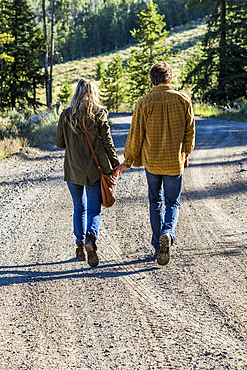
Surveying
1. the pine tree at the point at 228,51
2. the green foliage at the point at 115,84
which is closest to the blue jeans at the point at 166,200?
the pine tree at the point at 228,51

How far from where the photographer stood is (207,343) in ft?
8.30

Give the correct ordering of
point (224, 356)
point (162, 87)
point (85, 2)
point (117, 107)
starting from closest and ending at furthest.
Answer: point (224, 356)
point (162, 87)
point (117, 107)
point (85, 2)

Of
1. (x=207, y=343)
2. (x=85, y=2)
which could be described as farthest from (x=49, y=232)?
(x=85, y=2)

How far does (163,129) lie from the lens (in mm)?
3635

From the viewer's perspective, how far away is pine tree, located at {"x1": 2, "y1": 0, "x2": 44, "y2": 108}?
2439 cm

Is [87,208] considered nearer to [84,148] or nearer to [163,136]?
[84,148]

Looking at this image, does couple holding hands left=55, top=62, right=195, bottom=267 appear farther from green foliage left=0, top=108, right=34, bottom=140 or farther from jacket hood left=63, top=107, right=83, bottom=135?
green foliage left=0, top=108, right=34, bottom=140

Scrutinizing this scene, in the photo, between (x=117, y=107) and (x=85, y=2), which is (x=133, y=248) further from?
(x=85, y=2)

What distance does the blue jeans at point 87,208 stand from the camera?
4.04 m

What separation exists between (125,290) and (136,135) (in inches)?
68.7

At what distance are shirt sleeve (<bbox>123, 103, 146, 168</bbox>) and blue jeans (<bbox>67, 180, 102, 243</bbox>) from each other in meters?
0.54

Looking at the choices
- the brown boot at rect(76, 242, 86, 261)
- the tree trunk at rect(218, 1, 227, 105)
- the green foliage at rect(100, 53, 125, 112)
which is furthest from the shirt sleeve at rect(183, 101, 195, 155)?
the green foliage at rect(100, 53, 125, 112)

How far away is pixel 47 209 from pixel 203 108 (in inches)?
725

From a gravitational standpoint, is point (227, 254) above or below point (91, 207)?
below
